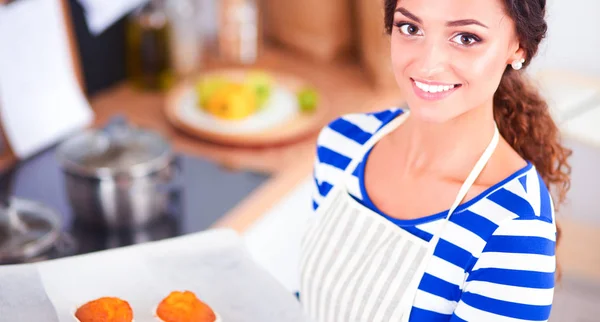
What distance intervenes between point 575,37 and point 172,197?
4.12 ft

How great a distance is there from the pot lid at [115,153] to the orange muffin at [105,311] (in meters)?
0.49

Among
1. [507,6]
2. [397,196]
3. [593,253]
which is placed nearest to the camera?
[507,6]

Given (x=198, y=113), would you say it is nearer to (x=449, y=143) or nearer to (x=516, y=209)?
(x=449, y=143)

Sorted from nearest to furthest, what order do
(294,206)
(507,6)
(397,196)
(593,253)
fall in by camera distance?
(507,6), (397,196), (294,206), (593,253)

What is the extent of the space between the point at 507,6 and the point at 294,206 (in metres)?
0.83

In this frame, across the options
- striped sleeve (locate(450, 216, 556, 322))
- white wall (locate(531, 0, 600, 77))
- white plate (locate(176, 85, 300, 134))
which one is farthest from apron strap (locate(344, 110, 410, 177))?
white wall (locate(531, 0, 600, 77))

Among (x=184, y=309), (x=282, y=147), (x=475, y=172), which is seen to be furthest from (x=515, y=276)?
(x=282, y=147)

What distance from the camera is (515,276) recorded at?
759 millimetres

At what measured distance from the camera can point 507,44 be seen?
31.2 inches

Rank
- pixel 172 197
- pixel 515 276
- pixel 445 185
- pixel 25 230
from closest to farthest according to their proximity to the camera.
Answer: pixel 515 276 → pixel 445 185 → pixel 25 230 → pixel 172 197

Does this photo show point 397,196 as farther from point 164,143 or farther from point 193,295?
point 164,143

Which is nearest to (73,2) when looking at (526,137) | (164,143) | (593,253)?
(164,143)

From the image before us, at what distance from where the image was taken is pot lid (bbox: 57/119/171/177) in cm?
131

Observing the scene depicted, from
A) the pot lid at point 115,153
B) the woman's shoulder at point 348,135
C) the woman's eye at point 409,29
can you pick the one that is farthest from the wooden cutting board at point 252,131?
the woman's eye at point 409,29
